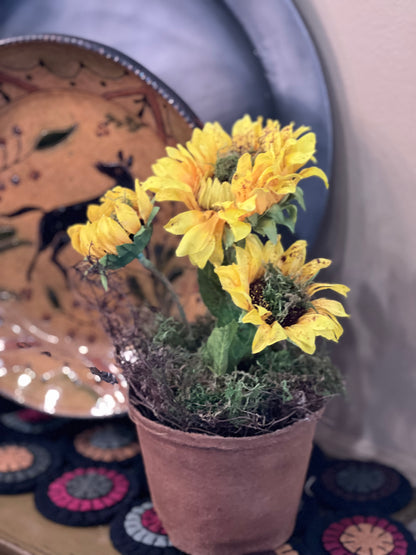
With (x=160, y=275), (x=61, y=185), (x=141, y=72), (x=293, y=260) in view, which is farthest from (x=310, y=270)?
(x=61, y=185)

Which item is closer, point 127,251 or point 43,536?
point 127,251

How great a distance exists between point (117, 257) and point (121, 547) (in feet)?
0.91

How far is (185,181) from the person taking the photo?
19.8 inches

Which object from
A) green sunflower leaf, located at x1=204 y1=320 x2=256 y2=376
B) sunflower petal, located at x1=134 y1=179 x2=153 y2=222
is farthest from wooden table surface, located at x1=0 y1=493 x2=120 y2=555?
sunflower petal, located at x1=134 y1=179 x2=153 y2=222

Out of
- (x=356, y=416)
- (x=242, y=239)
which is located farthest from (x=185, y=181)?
(x=356, y=416)

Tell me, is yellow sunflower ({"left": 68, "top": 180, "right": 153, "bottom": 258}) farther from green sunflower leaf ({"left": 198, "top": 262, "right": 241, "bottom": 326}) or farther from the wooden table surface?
the wooden table surface

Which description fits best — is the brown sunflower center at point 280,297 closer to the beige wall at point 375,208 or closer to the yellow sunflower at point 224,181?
the yellow sunflower at point 224,181

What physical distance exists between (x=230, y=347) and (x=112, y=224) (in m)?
0.14

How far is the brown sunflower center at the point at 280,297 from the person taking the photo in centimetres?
47

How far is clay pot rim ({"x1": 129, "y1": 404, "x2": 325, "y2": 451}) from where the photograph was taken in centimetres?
50

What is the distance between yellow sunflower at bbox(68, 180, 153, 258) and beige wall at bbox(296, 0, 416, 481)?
0.83ft

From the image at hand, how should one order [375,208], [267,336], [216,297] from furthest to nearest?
[375,208] < [216,297] < [267,336]

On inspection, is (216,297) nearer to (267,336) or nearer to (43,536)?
(267,336)

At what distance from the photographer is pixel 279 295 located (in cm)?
47
